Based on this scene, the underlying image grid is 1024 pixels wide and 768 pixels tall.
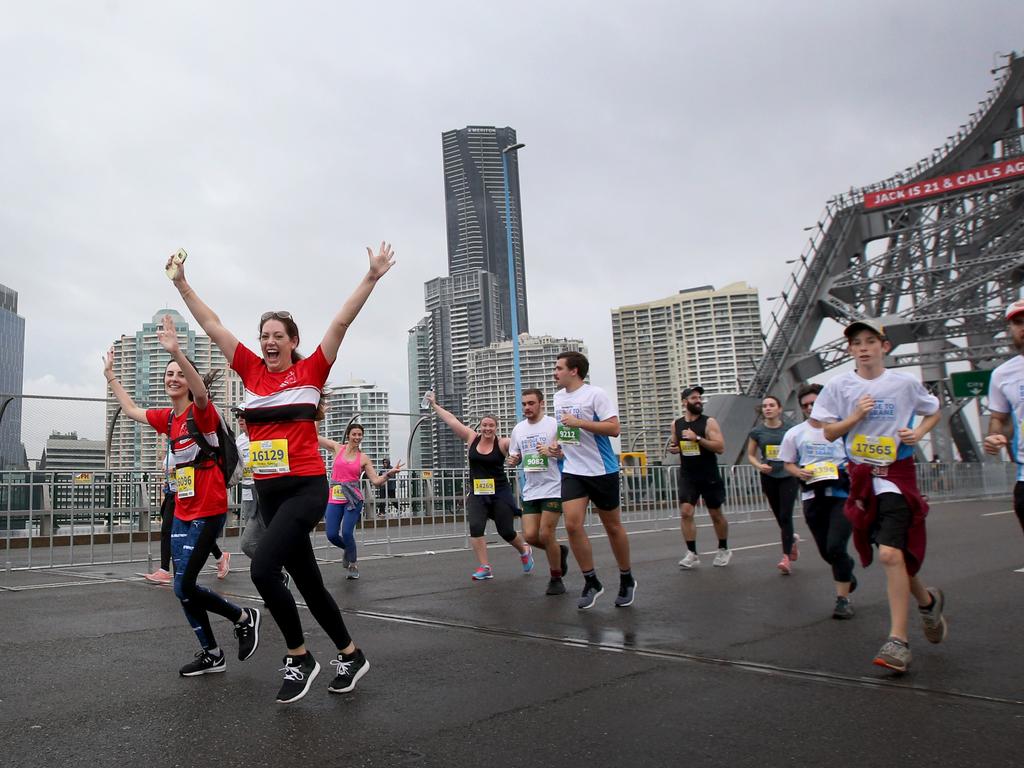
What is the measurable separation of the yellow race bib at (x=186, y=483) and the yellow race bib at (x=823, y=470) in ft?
15.7

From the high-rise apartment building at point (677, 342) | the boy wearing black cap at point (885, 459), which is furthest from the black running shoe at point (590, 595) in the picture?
the high-rise apartment building at point (677, 342)

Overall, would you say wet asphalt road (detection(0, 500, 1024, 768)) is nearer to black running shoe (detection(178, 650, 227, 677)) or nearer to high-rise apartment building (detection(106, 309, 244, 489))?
black running shoe (detection(178, 650, 227, 677))

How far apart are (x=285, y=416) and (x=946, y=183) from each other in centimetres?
4562

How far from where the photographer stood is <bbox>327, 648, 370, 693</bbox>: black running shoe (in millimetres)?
4203

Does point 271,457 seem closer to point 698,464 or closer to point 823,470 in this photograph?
point 823,470

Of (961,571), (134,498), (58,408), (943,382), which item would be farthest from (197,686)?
(943,382)

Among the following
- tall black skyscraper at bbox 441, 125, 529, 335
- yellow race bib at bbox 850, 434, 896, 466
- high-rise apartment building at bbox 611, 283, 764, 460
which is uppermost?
tall black skyscraper at bbox 441, 125, 529, 335

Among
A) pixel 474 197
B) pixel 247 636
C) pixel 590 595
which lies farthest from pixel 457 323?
pixel 474 197

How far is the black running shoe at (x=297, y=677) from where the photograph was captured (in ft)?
13.3

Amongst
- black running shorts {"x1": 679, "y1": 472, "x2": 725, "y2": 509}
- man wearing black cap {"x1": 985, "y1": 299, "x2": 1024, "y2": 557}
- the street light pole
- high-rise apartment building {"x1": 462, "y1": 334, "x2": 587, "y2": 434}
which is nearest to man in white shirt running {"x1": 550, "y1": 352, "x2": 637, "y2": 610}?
man wearing black cap {"x1": 985, "y1": 299, "x2": 1024, "y2": 557}

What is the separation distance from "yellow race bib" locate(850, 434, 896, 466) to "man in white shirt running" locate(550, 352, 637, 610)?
86.2 inches

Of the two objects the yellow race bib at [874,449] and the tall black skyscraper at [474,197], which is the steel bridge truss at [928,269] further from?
the tall black skyscraper at [474,197]

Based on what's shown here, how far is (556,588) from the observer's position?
7805mm

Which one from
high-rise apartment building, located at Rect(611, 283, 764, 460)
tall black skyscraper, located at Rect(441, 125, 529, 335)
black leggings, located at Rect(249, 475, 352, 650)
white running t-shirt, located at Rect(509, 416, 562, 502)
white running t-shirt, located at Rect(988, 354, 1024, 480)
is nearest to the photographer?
black leggings, located at Rect(249, 475, 352, 650)
